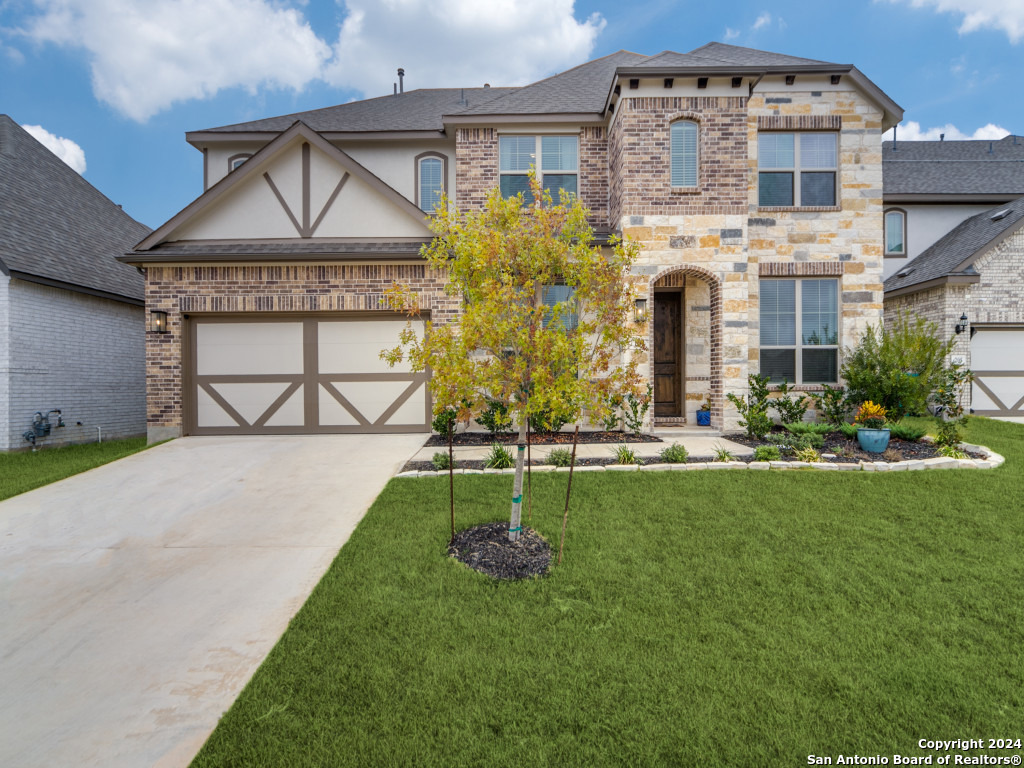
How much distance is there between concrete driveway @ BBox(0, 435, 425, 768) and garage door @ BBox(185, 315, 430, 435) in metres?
2.49

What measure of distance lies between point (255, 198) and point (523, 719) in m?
10.7

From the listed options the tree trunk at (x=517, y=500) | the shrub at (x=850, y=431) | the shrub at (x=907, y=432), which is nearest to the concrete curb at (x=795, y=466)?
the shrub at (x=907, y=432)

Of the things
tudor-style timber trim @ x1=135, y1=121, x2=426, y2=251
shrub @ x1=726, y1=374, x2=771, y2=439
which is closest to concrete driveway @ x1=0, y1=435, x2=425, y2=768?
tudor-style timber trim @ x1=135, y1=121, x2=426, y2=251

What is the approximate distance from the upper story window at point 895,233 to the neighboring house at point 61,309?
20.0m

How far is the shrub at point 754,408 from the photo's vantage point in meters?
8.56

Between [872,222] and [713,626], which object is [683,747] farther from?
[872,222]

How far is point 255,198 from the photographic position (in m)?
9.94

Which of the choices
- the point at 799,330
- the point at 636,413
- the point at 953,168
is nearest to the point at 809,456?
the point at 636,413

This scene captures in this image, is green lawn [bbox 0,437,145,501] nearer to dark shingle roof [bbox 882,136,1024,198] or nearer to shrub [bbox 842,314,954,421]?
shrub [bbox 842,314,954,421]

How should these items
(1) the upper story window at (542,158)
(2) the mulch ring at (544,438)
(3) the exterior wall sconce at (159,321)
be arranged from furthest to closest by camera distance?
(1) the upper story window at (542,158), (3) the exterior wall sconce at (159,321), (2) the mulch ring at (544,438)

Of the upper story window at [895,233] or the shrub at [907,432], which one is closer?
the shrub at [907,432]

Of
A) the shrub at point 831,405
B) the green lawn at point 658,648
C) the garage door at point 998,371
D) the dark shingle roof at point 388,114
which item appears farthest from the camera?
the dark shingle roof at point 388,114

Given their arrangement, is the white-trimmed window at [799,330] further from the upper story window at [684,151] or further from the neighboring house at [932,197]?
the neighboring house at [932,197]

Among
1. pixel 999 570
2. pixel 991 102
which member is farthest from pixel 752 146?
pixel 991 102
